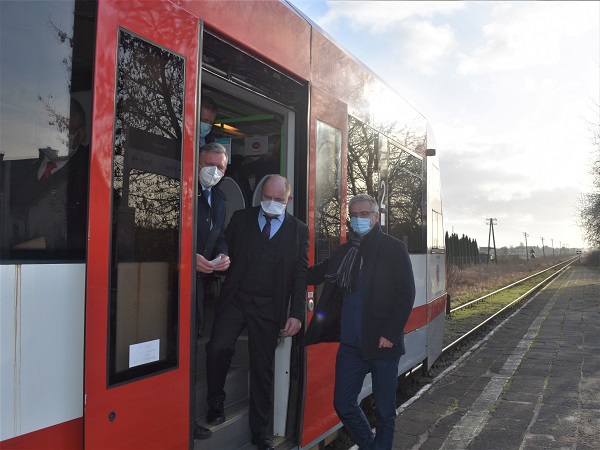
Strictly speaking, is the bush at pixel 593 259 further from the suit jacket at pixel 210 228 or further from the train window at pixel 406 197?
the suit jacket at pixel 210 228

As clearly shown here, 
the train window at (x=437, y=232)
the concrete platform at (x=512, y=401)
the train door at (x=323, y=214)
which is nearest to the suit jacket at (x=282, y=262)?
the train door at (x=323, y=214)

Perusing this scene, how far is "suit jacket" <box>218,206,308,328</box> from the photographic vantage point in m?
3.71

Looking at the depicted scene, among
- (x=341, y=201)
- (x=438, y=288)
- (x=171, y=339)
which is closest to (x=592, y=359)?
(x=438, y=288)

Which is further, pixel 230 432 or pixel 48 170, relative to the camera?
pixel 230 432

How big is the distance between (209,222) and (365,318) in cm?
126

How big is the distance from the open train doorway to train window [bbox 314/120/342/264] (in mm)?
225

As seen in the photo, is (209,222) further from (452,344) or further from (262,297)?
(452,344)

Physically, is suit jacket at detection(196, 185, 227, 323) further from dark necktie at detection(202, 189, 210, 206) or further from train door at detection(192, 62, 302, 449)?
train door at detection(192, 62, 302, 449)

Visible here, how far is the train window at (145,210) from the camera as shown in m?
2.29

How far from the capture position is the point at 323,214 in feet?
13.8

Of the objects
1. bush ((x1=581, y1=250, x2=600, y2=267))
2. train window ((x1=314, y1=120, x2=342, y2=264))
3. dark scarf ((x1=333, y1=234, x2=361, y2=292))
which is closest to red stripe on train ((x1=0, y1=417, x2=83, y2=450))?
dark scarf ((x1=333, y1=234, x2=361, y2=292))

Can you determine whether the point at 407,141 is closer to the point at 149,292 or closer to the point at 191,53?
the point at 191,53

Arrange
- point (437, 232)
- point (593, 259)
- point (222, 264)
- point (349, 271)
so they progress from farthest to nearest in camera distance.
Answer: point (593, 259) → point (437, 232) → point (349, 271) → point (222, 264)

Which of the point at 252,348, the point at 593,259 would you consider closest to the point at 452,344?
the point at 252,348
